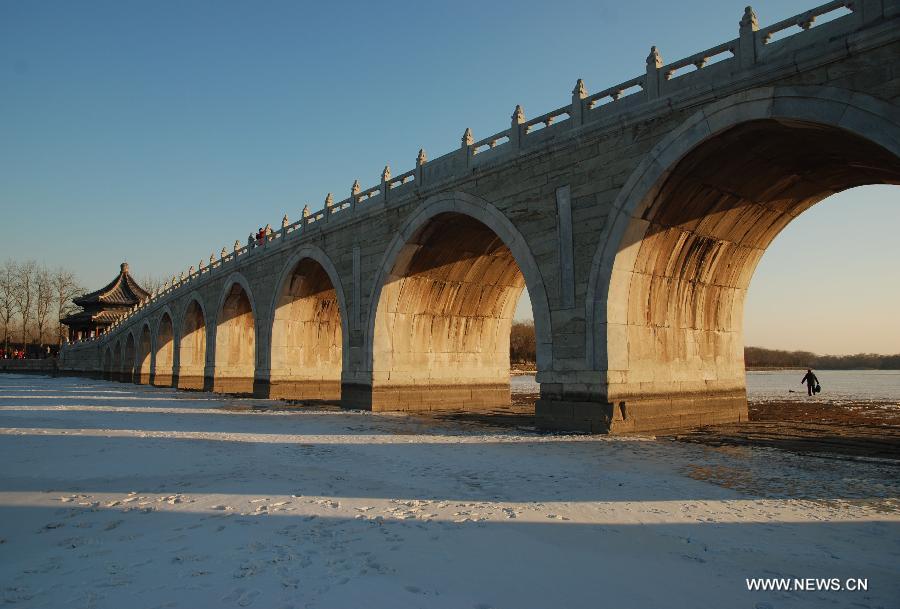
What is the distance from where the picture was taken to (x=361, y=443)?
1190 centimetres

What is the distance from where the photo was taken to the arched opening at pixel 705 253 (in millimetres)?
11773

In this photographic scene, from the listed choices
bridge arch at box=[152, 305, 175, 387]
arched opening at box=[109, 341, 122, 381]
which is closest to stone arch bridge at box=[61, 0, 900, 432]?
bridge arch at box=[152, 305, 175, 387]

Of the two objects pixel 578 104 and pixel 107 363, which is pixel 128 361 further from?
pixel 578 104

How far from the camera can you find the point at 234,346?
113ft

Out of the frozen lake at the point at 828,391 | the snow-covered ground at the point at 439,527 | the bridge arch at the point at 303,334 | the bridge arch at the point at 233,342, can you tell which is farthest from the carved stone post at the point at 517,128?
the bridge arch at the point at 233,342

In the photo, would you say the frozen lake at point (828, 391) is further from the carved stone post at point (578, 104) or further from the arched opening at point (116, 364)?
the arched opening at point (116, 364)

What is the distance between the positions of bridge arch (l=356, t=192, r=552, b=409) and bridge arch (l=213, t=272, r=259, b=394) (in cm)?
1511

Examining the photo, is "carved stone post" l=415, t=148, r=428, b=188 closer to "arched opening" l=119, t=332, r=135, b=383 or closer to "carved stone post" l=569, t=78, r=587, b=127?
"carved stone post" l=569, t=78, r=587, b=127

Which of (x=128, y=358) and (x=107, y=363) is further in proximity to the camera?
(x=107, y=363)

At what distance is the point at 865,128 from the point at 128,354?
5731 cm

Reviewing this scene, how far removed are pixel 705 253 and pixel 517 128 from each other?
18.5 feet

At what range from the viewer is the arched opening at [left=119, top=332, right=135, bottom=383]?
5217cm

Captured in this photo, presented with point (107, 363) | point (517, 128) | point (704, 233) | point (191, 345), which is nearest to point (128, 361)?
point (107, 363)

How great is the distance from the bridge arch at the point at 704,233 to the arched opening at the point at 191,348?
32.6 metres
